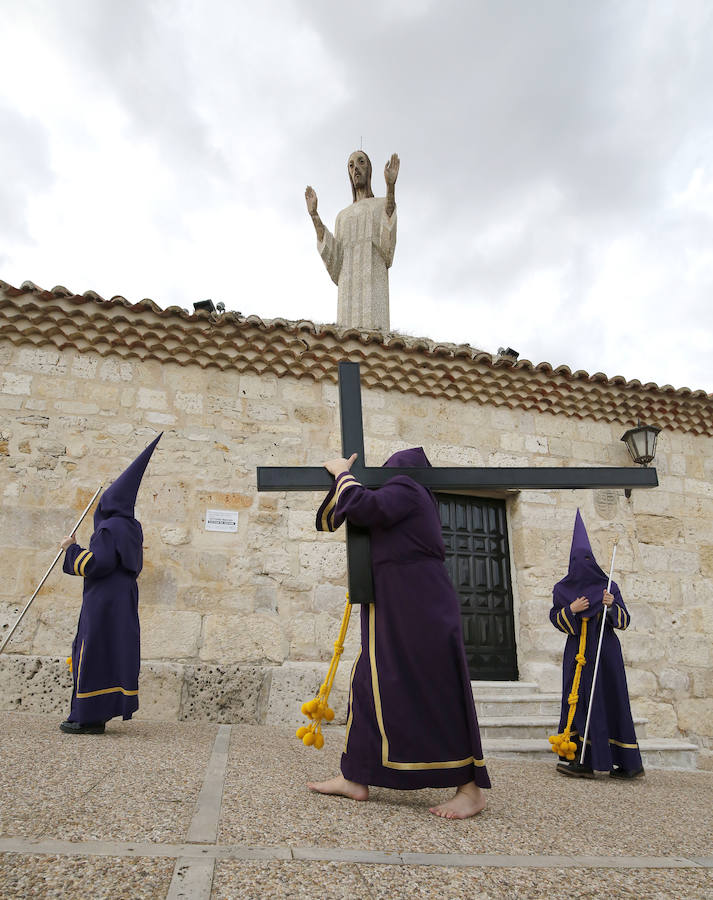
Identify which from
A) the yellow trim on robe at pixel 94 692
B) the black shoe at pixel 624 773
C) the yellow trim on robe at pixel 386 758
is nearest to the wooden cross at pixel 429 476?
the yellow trim on robe at pixel 386 758

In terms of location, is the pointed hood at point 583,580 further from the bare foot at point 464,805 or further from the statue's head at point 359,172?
the statue's head at point 359,172

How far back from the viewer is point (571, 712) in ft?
14.4

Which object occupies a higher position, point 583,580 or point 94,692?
point 583,580

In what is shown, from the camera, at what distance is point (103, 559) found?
4121mm

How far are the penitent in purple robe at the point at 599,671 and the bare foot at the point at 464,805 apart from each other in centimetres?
216

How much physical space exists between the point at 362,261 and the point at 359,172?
1.71m

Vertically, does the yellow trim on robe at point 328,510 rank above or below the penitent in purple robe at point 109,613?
above

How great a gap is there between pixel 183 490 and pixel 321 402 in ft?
5.37

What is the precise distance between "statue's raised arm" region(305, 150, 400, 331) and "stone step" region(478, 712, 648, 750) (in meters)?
4.93

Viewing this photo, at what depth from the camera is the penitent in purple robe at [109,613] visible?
155 inches

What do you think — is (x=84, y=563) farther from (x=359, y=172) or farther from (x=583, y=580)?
(x=359, y=172)

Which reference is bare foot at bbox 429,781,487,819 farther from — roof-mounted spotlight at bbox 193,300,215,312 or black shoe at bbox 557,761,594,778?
roof-mounted spotlight at bbox 193,300,215,312

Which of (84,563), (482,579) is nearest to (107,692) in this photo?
(84,563)

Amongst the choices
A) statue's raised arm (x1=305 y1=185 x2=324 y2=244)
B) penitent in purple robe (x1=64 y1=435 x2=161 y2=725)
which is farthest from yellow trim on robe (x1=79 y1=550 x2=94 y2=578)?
statue's raised arm (x1=305 y1=185 x2=324 y2=244)
